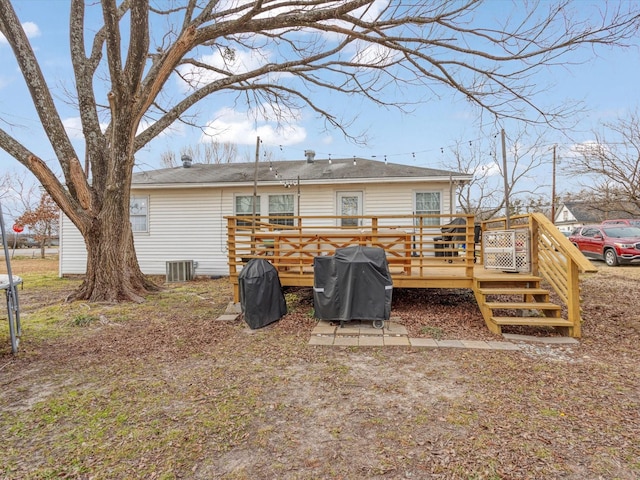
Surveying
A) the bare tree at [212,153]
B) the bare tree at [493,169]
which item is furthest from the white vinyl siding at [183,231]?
the bare tree at [212,153]

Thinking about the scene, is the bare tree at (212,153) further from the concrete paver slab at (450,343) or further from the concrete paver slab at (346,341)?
the concrete paver slab at (450,343)

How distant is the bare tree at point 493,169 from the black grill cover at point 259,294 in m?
13.8

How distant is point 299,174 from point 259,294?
231 inches

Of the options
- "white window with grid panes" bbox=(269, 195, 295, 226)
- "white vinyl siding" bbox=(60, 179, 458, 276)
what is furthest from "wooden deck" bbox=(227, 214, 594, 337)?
"white vinyl siding" bbox=(60, 179, 458, 276)

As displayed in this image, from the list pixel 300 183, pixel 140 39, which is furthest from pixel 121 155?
pixel 300 183

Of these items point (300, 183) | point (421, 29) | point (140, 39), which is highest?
point (421, 29)

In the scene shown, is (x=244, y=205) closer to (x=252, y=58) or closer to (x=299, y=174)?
(x=299, y=174)

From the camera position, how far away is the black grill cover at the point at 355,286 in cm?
453

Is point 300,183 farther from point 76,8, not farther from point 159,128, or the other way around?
point 76,8

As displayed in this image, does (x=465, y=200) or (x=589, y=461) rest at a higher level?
(x=465, y=200)

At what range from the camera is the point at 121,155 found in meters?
6.28

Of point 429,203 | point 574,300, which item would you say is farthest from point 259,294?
point 429,203

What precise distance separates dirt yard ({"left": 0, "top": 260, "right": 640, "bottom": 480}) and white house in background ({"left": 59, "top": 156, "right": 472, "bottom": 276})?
5.21m

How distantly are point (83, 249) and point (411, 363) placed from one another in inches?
434
